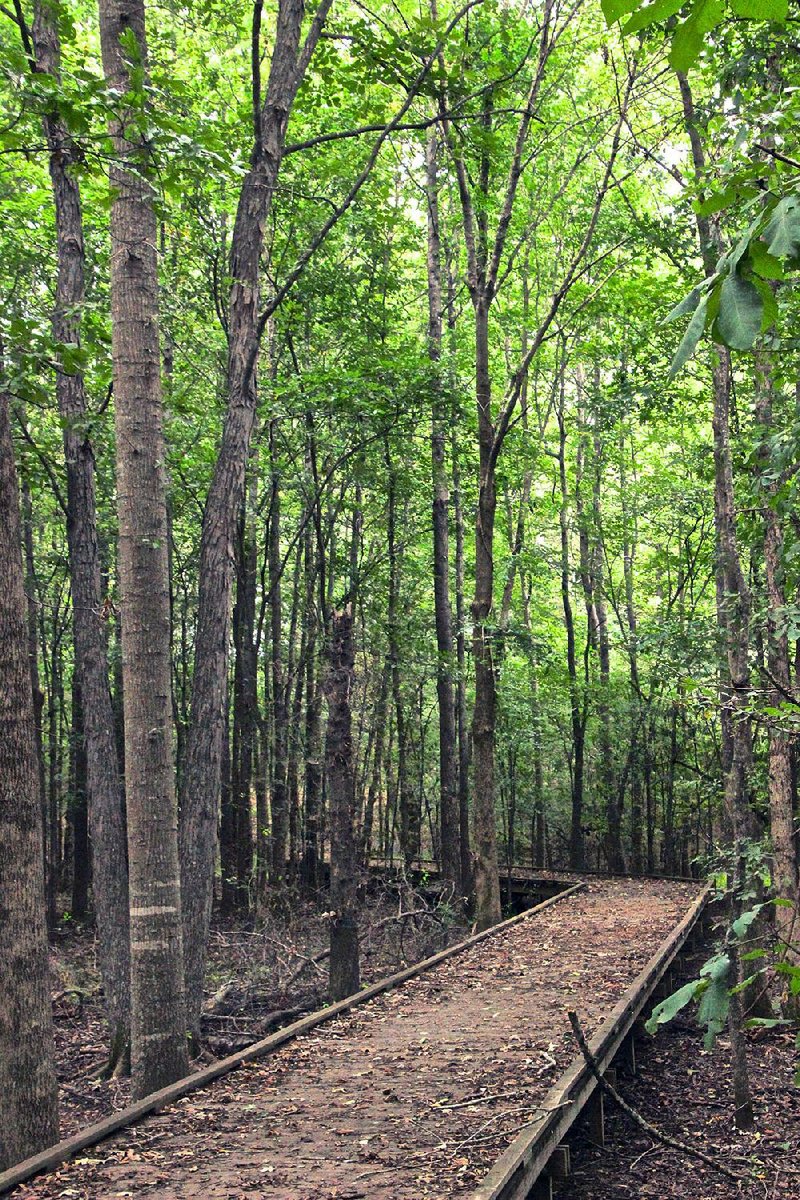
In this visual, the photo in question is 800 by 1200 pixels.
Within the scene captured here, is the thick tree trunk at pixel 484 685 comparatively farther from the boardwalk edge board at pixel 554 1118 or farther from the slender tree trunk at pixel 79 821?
the slender tree trunk at pixel 79 821

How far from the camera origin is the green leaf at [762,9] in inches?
46.3

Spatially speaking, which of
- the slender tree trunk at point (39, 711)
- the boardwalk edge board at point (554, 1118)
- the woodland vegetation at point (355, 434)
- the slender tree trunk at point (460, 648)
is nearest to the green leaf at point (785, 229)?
the woodland vegetation at point (355, 434)

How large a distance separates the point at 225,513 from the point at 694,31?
6869 millimetres

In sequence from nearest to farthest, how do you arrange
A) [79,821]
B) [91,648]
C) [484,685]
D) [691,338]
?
[691,338] → [91,648] → [484,685] → [79,821]

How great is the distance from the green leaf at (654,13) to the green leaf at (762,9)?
2.7 inches

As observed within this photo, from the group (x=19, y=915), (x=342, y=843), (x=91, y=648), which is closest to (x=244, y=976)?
(x=342, y=843)

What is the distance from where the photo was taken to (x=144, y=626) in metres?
6.59

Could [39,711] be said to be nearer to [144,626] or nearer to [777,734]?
[144,626]

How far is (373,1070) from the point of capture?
636 cm

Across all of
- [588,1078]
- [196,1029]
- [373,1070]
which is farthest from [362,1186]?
[196,1029]

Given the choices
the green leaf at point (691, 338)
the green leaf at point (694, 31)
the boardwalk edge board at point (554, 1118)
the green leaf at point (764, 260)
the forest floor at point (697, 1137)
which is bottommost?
the forest floor at point (697, 1137)

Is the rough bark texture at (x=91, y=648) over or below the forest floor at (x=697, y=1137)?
over

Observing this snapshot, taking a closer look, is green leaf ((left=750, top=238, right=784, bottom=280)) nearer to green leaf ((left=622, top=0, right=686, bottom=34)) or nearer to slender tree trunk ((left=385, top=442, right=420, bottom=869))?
green leaf ((left=622, top=0, right=686, bottom=34))

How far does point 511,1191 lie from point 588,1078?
211 centimetres
